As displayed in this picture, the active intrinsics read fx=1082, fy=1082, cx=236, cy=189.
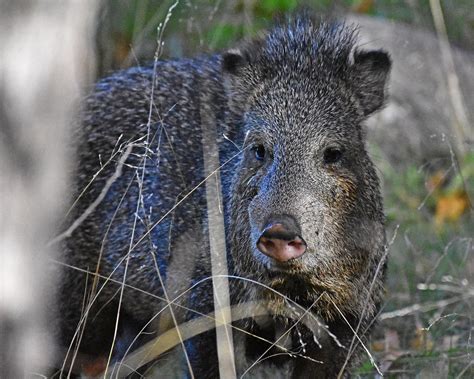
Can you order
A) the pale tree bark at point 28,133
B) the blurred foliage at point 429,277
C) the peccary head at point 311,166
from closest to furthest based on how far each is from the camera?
the pale tree bark at point 28,133, the peccary head at point 311,166, the blurred foliage at point 429,277

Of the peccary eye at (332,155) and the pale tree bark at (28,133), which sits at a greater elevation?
the pale tree bark at (28,133)

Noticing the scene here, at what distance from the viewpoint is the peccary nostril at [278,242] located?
11.4 feet

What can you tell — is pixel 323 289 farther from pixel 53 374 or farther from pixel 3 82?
pixel 3 82

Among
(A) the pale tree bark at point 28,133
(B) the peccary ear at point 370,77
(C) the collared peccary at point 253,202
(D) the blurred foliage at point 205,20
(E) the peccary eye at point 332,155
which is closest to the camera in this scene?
(A) the pale tree bark at point 28,133

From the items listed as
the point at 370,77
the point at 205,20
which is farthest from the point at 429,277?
the point at 205,20

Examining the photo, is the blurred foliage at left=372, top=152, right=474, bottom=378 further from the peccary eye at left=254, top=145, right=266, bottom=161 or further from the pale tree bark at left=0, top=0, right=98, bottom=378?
the pale tree bark at left=0, top=0, right=98, bottom=378

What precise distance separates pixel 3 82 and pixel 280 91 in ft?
5.51

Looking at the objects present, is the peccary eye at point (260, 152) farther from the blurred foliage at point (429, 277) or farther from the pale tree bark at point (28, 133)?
the pale tree bark at point (28, 133)

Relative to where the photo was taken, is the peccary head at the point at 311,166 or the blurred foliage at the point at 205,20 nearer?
the peccary head at the point at 311,166

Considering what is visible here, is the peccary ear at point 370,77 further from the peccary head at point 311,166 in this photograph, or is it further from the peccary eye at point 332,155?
the peccary eye at point 332,155

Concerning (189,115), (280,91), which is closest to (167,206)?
(189,115)

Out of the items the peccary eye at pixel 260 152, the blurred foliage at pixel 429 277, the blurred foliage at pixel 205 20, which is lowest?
the blurred foliage at pixel 429 277

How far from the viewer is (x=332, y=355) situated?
423cm

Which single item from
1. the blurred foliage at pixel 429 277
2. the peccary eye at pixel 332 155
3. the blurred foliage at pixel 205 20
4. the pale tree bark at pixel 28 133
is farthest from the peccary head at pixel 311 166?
the blurred foliage at pixel 205 20
